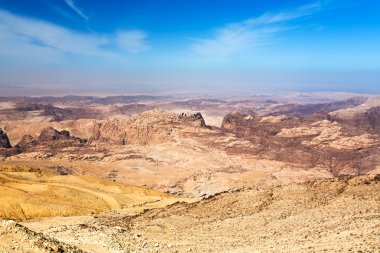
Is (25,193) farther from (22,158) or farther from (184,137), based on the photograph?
(184,137)

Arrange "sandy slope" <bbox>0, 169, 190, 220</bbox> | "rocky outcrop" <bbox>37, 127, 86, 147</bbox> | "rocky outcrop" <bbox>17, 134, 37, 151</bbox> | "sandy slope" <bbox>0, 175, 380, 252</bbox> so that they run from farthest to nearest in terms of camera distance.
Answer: "rocky outcrop" <bbox>17, 134, 37, 151</bbox>, "rocky outcrop" <bbox>37, 127, 86, 147</bbox>, "sandy slope" <bbox>0, 169, 190, 220</bbox>, "sandy slope" <bbox>0, 175, 380, 252</bbox>

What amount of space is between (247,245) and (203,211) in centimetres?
1158

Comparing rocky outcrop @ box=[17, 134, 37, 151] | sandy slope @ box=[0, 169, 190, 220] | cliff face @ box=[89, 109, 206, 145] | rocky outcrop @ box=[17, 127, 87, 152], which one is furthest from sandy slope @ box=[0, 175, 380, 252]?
rocky outcrop @ box=[17, 134, 37, 151]

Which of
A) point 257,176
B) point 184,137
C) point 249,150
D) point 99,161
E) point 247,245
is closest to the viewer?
point 247,245

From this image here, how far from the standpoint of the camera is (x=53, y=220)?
44250 millimetres

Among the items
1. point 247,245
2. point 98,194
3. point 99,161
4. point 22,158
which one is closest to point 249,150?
point 99,161

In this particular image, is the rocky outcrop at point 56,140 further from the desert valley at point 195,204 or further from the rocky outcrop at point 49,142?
the desert valley at point 195,204

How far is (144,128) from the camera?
176m

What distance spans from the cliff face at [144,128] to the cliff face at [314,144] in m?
25.5

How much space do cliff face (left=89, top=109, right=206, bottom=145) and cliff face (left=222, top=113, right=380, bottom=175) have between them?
2546cm

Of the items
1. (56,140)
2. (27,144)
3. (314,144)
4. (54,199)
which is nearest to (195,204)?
(54,199)

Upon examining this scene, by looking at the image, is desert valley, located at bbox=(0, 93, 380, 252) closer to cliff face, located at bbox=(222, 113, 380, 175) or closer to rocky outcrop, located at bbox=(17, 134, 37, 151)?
cliff face, located at bbox=(222, 113, 380, 175)

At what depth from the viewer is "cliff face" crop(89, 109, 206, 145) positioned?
170375mm

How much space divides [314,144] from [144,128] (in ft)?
224
